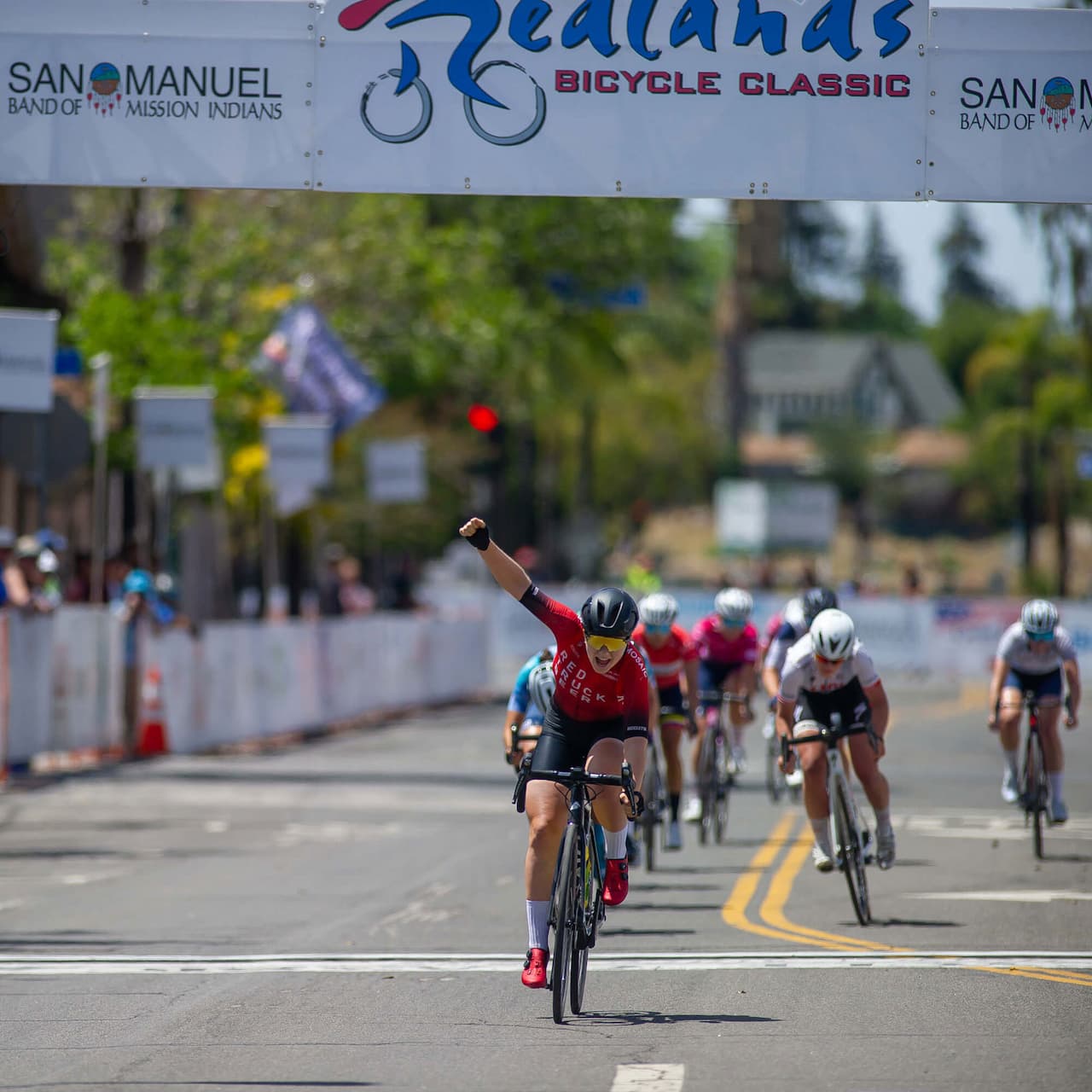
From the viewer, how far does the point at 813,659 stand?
12.0 m

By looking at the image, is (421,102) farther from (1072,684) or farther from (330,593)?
(330,593)

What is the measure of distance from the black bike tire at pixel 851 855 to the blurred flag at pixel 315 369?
1878 centimetres

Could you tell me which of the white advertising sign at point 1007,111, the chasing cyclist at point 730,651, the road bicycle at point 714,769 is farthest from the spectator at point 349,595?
the white advertising sign at point 1007,111

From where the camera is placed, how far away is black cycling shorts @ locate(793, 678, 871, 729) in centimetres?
1220

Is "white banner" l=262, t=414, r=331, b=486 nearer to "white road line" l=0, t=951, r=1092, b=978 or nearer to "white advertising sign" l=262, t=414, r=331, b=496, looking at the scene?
"white advertising sign" l=262, t=414, r=331, b=496

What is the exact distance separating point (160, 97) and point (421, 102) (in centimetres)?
149

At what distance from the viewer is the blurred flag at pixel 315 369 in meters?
29.5

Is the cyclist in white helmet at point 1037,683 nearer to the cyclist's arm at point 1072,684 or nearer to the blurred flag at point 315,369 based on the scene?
the cyclist's arm at point 1072,684

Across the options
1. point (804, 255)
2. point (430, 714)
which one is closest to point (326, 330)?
point (430, 714)

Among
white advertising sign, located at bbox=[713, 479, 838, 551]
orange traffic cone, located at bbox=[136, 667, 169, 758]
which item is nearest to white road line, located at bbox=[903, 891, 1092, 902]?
orange traffic cone, located at bbox=[136, 667, 169, 758]

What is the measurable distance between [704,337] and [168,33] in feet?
252

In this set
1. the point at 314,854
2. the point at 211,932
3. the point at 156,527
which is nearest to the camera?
the point at 211,932

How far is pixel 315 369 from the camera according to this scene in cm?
2958

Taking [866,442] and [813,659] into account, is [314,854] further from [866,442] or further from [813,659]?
[866,442]
